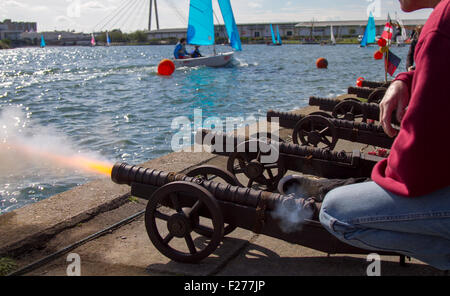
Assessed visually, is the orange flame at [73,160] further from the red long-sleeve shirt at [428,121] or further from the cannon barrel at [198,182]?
the red long-sleeve shirt at [428,121]

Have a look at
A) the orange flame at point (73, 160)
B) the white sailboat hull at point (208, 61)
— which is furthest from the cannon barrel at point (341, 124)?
the white sailboat hull at point (208, 61)

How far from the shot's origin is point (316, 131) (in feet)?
19.1

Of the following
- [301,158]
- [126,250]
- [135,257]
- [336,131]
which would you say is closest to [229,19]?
[336,131]

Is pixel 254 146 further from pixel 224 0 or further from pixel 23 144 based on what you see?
pixel 224 0

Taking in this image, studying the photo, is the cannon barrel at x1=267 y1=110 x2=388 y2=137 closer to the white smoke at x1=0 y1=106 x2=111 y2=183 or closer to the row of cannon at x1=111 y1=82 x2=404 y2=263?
the row of cannon at x1=111 y1=82 x2=404 y2=263

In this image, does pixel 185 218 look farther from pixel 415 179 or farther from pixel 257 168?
pixel 415 179

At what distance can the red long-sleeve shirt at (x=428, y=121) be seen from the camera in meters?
1.60

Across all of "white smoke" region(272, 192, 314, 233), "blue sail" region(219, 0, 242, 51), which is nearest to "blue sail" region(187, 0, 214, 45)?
"blue sail" region(219, 0, 242, 51)

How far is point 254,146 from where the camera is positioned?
446 cm

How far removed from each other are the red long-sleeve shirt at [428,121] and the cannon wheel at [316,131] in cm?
395

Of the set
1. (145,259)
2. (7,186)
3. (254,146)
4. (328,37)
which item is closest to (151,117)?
(7,186)

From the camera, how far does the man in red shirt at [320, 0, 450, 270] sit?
163cm
